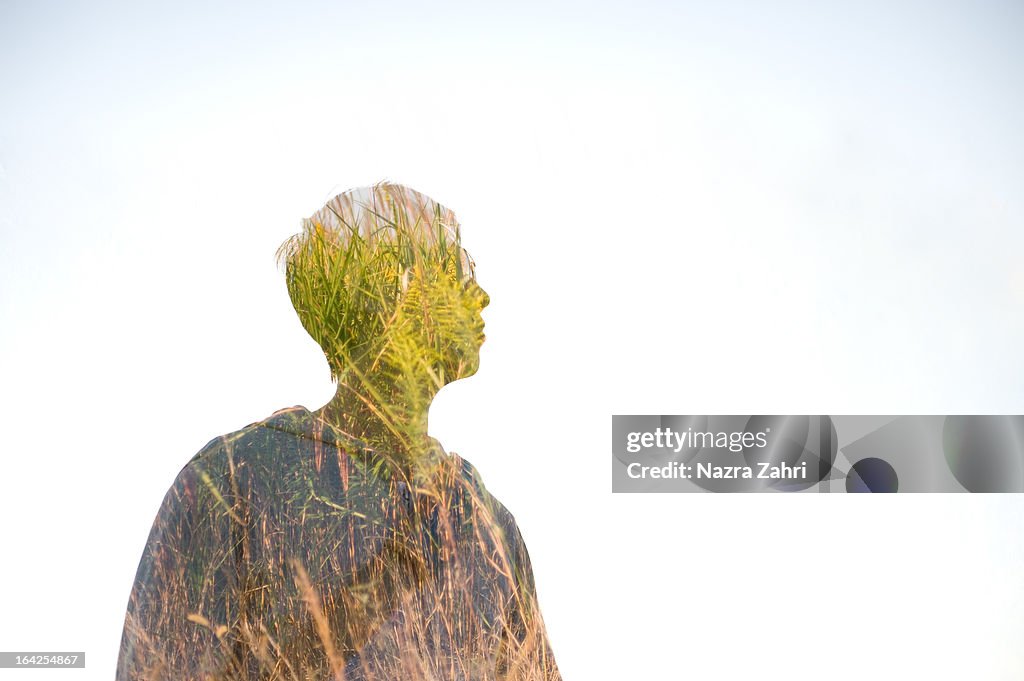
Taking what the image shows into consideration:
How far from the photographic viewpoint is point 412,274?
894 mm

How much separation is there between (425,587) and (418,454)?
0.44 feet

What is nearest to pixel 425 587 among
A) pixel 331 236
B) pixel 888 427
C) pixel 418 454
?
pixel 418 454

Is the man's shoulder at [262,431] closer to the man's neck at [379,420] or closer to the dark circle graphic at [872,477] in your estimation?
the man's neck at [379,420]

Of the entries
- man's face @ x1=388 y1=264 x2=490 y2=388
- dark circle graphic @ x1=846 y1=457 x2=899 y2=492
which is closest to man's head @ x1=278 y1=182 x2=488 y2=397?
man's face @ x1=388 y1=264 x2=490 y2=388

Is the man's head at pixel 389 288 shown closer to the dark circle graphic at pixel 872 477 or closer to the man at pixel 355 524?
the man at pixel 355 524

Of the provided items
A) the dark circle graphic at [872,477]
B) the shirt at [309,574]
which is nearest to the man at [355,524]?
the shirt at [309,574]

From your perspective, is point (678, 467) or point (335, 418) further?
point (678, 467)

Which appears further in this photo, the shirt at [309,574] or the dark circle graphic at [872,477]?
the dark circle graphic at [872,477]

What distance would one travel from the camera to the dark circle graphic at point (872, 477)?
1.17m

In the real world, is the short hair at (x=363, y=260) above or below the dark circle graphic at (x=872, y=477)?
above

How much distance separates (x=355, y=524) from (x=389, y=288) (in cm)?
24

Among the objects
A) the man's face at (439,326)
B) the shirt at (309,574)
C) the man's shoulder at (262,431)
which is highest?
the man's face at (439,326)

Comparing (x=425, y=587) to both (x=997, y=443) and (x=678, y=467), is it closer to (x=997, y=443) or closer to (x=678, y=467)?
(x=678, y=467)

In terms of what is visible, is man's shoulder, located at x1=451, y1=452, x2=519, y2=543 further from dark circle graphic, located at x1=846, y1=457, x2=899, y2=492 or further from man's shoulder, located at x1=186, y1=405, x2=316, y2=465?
dark circle graphic, located at x1=846, y1=457, x2=899, y2=492
